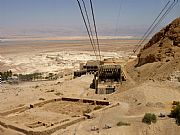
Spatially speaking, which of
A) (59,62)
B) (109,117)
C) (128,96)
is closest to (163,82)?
(128,96)

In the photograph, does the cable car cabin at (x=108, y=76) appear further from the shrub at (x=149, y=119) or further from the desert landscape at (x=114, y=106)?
the shrub at (x=149, y=119)

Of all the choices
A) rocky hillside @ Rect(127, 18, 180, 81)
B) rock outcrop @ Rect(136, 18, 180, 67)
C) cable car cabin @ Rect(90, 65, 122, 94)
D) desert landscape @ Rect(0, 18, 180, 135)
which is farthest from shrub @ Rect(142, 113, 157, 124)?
rock outcrop @ Rect(136, 18, 180, 67)

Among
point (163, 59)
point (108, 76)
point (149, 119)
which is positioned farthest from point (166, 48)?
point (149, 119)

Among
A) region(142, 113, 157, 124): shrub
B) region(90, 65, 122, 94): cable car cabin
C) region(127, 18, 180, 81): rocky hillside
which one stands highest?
region(127, 18, 180, 81): rocky hillside

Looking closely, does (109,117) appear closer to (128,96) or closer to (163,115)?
(163,115)

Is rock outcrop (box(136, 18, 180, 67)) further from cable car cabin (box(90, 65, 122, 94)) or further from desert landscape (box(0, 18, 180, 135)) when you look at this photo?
cable car cabin (box(90, 65, 122, 94))

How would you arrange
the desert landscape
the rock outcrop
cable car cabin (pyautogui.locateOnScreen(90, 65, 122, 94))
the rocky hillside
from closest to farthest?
1. the desert landscape
2. the rocky hillside
3. cable car cabin (pyautogui.locateOnScreen(90, 65, 122, 94))
4. the rock outcrop

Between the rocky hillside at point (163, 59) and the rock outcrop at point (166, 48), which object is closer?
the rocky hillside at point (163, 59)

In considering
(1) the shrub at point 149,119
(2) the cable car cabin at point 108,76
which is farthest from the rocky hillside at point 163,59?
(1) the shrub at point 149,119

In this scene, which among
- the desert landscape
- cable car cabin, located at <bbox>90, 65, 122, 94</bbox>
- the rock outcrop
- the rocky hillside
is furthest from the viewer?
the rock outcrop

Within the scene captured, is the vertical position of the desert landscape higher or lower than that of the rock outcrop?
lower
